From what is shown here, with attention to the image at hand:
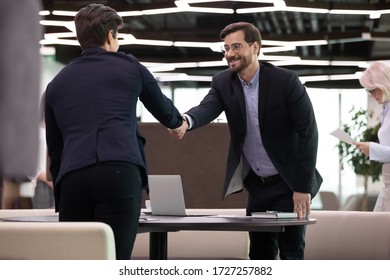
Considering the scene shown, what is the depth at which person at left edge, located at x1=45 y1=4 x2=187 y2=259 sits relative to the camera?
250cm

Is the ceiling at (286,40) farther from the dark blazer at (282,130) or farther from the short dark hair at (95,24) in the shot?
the short dark hair at (95,24)

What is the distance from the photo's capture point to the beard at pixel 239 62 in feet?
11.1

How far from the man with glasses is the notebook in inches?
11.8

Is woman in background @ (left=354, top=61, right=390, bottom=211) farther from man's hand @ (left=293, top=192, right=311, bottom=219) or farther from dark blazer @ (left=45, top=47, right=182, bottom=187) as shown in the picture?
dark blazer @ (left=45, top=47, right=182, bottom=187)

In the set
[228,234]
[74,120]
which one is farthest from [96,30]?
[228,234]

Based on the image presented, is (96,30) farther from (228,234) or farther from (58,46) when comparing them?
(58,46)

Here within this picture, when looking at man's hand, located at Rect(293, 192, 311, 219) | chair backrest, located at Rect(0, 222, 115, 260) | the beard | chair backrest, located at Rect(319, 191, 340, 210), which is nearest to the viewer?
chair backrest, located at Rect(0, 222, 115, 260)

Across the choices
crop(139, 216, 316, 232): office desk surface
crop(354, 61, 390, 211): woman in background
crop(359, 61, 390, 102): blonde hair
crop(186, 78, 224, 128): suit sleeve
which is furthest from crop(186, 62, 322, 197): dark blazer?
crop(359, 61, 390, 102): blonde hair

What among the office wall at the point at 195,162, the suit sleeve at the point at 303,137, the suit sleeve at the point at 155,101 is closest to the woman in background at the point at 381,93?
the office wall at the point at 195,162

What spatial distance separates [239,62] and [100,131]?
102 cm

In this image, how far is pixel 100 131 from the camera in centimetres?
253

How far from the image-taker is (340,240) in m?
4.29

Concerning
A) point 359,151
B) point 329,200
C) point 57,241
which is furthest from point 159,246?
point 329,200

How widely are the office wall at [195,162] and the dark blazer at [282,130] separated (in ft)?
3.87
